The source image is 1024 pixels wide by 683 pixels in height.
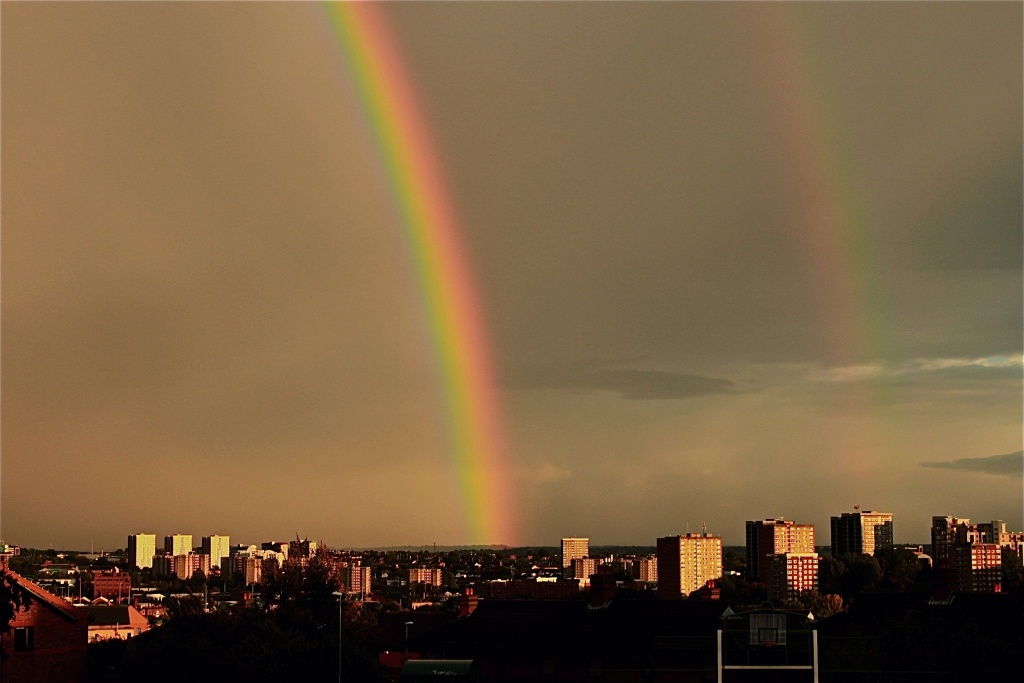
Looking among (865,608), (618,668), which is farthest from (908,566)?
(618,668)

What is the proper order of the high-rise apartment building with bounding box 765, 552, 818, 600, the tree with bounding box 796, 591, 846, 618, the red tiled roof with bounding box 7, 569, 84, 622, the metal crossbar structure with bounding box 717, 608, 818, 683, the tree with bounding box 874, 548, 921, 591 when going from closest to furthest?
the metal crossbar structure with bounding box 717, 608, 818, 683
the red tiled roof with bounding box 7, 569, 84, 622
the tree with bounding box 796, 591, 846, 618
the tree with bounding box 874, 548, 921, 591
the high-rise apartment building with bounding box 765, 552, 818, 600

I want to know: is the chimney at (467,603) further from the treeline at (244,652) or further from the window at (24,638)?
the window at (24,638)

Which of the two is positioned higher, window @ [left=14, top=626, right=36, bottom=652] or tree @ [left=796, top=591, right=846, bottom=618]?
window @ [left=14, top=626, right=36, bottom=652]

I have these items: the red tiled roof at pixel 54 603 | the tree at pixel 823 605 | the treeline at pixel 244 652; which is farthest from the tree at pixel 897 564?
the red tiled roof at pixel 54 603

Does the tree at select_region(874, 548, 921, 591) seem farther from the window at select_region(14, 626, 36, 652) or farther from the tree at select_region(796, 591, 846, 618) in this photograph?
the window at select_region(14, 626, 36, 652)

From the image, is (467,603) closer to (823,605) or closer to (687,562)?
(823,605)

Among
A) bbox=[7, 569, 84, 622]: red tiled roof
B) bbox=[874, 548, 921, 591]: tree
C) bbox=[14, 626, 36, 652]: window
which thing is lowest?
bbox=[874, 548, 921, 591]: tree

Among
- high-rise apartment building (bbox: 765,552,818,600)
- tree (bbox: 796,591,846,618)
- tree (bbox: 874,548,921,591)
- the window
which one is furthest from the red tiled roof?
high-rise apartment building (bbox: 765,552,818,600)

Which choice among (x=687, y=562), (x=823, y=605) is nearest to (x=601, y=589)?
(x=823, y=605)

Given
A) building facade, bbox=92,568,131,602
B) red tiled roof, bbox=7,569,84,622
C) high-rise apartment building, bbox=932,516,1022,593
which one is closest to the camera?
red tiled roof, bbox=7,569,84,622
